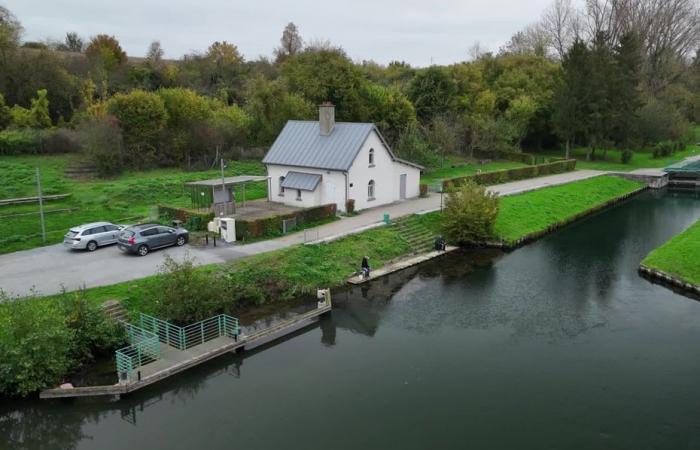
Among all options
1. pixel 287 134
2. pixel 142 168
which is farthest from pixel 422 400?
pixel 142 168

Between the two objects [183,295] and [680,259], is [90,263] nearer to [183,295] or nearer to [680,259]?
[183,295]

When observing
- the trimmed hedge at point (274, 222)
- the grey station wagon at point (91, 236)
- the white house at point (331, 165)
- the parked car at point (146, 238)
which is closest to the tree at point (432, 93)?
the white house at point (331, 165)

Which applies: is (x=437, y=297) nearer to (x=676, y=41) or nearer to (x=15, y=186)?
(x=15, y=186)

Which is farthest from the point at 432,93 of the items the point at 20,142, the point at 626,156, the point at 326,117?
the point at 20,142

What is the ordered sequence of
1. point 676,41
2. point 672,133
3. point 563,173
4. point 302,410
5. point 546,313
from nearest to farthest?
point 302,410, point 546,313, point 563,173, point 672,133, point 676,41

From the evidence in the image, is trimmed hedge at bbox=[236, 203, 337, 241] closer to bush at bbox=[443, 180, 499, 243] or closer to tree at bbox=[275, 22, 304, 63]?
bush at bbox=[443, 180, 499, 243]

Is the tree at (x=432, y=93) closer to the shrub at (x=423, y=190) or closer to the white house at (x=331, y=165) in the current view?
→ the shrub at (x=423, y=190)

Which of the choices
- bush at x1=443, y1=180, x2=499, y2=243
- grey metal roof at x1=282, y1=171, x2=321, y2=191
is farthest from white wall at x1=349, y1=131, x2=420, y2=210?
bush at x1=443, y1=180, x2=499, y2=243
